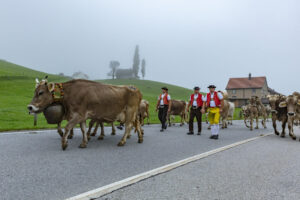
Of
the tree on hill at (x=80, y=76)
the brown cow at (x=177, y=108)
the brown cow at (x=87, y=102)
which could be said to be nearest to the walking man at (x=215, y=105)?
the brown cow at (x=87, y=102)

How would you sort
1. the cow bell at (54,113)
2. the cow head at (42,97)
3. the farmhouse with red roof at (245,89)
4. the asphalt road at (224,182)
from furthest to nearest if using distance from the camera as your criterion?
the farmhouse with red roof at (245,89) < the cow bell at (54,113) < the cow head at (42,97) < the asphalt road at (224,182)

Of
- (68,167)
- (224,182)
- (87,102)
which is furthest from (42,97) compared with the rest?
(224,182)

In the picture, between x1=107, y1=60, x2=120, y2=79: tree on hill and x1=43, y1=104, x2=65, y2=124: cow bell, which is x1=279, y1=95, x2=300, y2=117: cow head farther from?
x1=107, y1=60, x2=120, y2=79: tree on hill

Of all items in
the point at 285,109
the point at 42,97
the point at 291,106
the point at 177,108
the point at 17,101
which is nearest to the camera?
the point at 42,97

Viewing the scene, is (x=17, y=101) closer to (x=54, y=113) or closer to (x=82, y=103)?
(x=54, y=113)

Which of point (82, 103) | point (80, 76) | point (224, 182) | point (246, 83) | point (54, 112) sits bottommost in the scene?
point (224, 182)

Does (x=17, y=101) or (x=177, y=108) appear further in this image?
(x=17, y=101)

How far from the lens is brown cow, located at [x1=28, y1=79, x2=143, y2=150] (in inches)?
244

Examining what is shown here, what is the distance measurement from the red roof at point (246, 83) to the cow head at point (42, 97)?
255 feet

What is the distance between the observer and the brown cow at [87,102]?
6.21 meters

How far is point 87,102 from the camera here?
6.44 m

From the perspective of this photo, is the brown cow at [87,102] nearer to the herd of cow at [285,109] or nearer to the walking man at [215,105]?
the walking man at [215,105]

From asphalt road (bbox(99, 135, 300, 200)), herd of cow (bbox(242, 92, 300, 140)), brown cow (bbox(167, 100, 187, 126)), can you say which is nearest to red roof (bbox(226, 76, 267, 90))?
brown cow (bbox(167, 100, 187, 126))

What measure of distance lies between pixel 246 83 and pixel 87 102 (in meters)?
78.8
